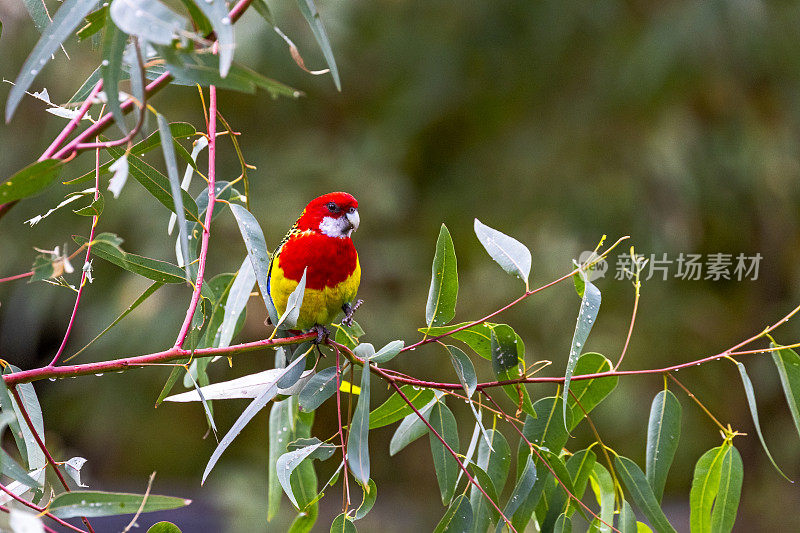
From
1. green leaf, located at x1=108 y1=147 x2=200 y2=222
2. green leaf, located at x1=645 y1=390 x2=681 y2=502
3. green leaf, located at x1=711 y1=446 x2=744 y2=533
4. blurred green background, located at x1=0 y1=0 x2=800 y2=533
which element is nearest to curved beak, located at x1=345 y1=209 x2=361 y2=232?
green leaf, located at x1=108 y1=147 x2=200 y2=222

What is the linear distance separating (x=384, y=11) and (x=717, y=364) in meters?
3.10

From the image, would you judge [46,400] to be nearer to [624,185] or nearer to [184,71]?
[624,185]

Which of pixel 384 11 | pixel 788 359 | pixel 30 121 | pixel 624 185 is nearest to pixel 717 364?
pixel 624 185

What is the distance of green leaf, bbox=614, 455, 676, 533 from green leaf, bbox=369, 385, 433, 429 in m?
0.35

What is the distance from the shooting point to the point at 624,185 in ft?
15.2

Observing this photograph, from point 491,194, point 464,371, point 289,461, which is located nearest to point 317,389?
point 289,461

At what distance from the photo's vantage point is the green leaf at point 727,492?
133 centimetres

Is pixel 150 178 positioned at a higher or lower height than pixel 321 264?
higher

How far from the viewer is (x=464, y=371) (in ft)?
3.96

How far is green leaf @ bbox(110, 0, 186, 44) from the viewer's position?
75cm

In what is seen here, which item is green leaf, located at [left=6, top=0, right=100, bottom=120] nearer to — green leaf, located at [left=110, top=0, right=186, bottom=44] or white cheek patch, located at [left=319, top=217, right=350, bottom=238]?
green leaf, located at [left=110, top=0, right=186, bottom=44]

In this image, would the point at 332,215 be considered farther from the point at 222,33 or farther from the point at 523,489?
the point at 222,33

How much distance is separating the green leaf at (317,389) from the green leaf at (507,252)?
0.33m

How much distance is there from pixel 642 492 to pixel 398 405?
0.45m
